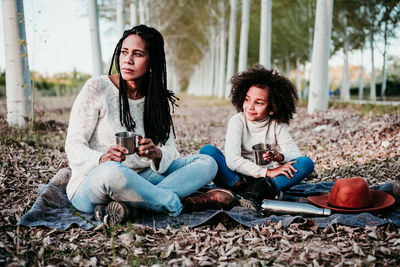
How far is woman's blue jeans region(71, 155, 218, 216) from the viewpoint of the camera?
282 centimetres

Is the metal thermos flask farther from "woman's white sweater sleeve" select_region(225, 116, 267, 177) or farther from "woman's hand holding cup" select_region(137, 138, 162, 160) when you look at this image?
"woman's hand holding cup" select_region(137, 138, 162, 160)

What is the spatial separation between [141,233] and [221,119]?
924 centimetres

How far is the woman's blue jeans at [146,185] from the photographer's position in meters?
2.82

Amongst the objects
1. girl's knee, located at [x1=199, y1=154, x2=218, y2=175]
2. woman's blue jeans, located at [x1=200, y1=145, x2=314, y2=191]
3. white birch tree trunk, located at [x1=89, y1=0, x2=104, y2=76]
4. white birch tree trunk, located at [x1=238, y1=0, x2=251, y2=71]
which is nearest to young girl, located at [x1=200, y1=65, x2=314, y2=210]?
woman's blue jeans, located at [x1=200, y1=145, x2=314, y2=191]

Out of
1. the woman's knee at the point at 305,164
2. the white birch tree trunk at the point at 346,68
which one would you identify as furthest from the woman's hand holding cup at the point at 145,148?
the white birch tree trunk at the point at 346,68

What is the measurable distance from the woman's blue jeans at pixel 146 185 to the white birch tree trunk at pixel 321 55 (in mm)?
7104

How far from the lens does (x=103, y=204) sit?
313 cm

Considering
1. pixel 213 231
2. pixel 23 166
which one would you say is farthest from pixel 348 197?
pixel 23 166

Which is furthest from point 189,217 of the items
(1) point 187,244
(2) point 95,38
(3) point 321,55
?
(2) point 95,38

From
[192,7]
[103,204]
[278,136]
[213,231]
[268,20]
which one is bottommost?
[213,231]

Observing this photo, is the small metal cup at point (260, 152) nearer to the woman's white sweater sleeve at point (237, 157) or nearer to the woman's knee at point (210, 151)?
the woman's white sweater sleeve at point (237, 157)

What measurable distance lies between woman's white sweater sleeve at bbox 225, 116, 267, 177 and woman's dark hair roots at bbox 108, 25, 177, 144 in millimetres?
769

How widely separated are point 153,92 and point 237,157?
3.93ft

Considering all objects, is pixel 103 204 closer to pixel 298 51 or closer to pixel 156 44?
pixel 156 44
